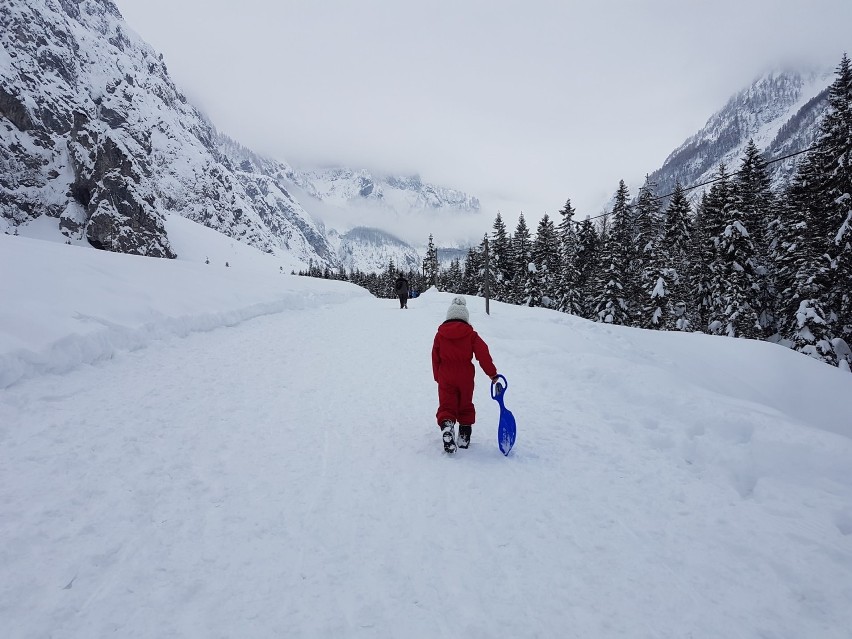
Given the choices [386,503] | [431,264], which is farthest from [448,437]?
[431,264]

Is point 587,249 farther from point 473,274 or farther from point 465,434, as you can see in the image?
point 465,434

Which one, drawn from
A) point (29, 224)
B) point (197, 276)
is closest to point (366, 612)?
point (197, 276)

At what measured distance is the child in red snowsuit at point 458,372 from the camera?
5.29 metres

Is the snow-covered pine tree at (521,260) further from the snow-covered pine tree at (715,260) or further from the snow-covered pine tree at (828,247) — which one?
the snow-covered pine tree at (828,247)

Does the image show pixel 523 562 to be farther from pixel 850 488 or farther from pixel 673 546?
pixel 850 488

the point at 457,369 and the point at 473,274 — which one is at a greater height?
the point at 473,274

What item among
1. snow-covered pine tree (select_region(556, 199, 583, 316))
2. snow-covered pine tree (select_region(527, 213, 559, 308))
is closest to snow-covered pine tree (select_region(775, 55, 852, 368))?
snow-covered pine tree (select_region(556, 199, 583, 316))

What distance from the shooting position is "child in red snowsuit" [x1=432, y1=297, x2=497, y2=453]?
208 inches

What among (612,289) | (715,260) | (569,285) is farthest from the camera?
(569,285)

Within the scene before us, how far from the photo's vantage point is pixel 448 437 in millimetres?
5117

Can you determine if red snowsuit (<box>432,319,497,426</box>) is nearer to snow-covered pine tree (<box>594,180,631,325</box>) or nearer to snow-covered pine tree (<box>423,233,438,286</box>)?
snow-covered pine tree (<box>594,180,631,325</box>)

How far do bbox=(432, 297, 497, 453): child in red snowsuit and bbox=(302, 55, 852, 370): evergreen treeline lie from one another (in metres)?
21.4

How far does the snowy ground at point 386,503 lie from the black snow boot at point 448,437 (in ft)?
0.75

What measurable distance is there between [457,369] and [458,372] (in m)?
0.04
